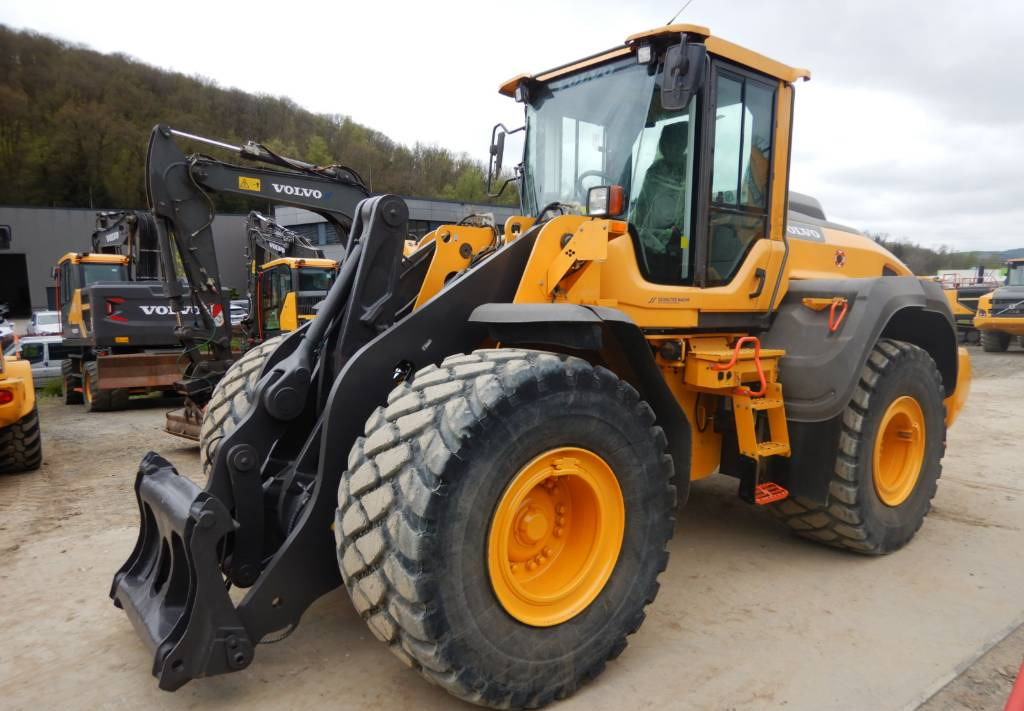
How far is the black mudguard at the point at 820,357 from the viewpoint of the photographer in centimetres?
387

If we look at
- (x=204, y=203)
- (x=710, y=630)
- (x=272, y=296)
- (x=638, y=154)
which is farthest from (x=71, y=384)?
(x=710, y=630)

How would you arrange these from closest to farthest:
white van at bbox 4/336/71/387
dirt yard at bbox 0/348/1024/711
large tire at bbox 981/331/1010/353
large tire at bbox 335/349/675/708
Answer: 1. large tire at bbox 335/349/675/708
2. dirt yard at bbox 0/348/1024/711
3. white van at bbox 4/336/71/387
4. large tire at bbox 981/331/1010/353

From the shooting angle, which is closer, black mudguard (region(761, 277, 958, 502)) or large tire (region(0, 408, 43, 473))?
black mudguard (region(761, 277, 958, 502))

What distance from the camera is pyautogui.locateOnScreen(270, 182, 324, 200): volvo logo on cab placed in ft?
17.4

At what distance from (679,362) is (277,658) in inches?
90.9

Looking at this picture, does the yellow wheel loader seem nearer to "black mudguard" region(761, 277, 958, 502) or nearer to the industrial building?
"black mudguard" region(761, 277, 958, 502)

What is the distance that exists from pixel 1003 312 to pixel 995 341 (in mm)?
1294

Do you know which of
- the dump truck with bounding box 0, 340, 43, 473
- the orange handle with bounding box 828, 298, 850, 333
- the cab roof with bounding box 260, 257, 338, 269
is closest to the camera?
the orange handle with bounding box 828, 298, 850, 333

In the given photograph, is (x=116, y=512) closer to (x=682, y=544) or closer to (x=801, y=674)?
(x=682, y=544)

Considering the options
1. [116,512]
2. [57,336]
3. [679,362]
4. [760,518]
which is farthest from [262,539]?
A: [57,336]

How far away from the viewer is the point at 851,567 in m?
4.05

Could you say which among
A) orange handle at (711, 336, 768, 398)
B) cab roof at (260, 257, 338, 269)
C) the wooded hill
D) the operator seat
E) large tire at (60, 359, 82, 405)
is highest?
the wooded hill

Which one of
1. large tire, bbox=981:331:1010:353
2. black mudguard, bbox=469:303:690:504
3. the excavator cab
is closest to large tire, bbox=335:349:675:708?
black mudguard, bbox=469:303:690:504

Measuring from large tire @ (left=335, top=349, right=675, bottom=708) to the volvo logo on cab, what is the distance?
3233mm
